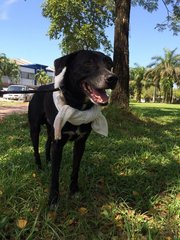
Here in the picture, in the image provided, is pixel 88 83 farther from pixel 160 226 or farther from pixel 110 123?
pixel 110 123

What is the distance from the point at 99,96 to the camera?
3297 millimetres

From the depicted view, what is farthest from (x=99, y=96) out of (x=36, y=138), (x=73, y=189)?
(x=36, y=138)

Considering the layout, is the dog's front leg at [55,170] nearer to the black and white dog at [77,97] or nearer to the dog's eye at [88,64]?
the black and white dog at [77,97]

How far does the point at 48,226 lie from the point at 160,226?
1.03m

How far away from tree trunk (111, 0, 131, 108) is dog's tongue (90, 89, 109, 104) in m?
7.32

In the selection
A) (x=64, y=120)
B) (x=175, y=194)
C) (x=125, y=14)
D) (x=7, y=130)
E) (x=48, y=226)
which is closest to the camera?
(x=48, y=226)

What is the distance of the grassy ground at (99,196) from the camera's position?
331 centimetres

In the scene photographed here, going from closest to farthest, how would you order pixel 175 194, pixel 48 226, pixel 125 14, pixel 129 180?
pixel 48 226
pixel 175 194
pixel 129 180
pixel 125 14

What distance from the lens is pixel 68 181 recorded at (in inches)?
171

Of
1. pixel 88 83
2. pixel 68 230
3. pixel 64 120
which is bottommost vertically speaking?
pixel 68 230

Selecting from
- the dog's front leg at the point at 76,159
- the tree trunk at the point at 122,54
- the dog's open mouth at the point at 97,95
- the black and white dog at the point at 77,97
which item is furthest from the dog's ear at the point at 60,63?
the tree trunk at the point at 122,54

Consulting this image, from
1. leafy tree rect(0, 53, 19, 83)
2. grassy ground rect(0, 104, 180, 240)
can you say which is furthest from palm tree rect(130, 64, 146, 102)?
grassy ground rect(0, 104, 180, 240)

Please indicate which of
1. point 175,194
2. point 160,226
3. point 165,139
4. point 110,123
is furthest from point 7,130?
point 160,226

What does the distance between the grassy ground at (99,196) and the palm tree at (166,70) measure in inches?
2266
